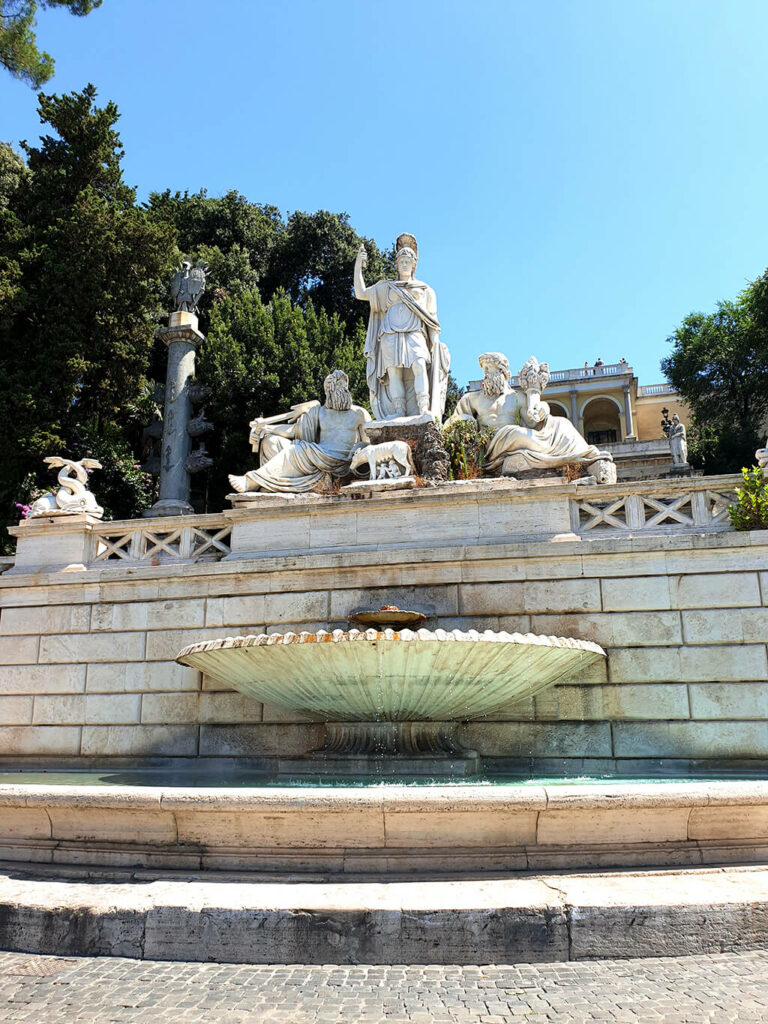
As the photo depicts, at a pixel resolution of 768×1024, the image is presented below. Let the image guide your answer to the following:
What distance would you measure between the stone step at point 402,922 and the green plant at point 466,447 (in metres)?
7.31

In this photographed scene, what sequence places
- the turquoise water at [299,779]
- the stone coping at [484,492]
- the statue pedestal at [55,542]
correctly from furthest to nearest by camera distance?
the statue pedestal at [55,542], the stone coping at [484,492], the turquoise water at [299,779]

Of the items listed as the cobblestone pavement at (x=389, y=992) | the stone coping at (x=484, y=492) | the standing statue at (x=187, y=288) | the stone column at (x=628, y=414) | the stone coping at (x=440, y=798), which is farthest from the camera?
the stone column at (x=628, y=414)

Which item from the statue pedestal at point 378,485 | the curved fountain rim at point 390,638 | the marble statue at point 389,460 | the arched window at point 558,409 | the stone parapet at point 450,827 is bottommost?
the stone parapet at point 450,827

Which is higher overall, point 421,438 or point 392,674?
point 421,438

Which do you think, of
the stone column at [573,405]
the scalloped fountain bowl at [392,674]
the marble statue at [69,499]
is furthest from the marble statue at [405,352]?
the stone column at [573,405]

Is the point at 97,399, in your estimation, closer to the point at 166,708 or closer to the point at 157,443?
the point at 157,443

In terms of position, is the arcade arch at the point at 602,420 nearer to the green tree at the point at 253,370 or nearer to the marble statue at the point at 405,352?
the green tree at the point at 253,370

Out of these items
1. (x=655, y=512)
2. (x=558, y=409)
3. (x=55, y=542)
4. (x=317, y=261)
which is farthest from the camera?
(x=558, y=409)

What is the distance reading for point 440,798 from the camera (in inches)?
205

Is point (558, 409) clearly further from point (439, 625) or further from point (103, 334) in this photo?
point (439, 625)

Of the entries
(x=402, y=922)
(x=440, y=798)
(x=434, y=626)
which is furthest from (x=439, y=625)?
(x=402, y=922)

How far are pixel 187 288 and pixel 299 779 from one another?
71.0 feet

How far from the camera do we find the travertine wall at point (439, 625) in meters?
9.37

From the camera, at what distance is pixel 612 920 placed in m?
4.59
